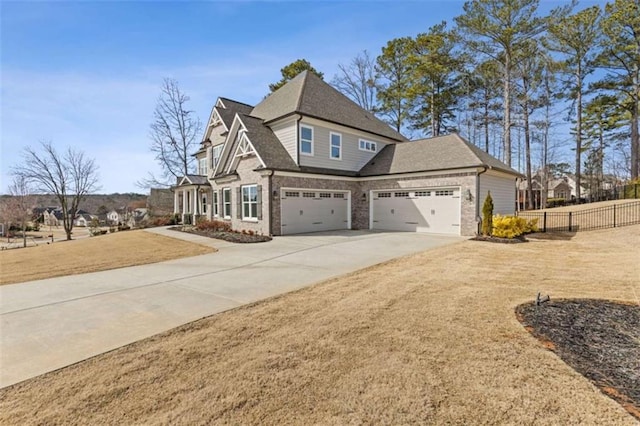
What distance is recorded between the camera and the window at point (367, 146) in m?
19.2

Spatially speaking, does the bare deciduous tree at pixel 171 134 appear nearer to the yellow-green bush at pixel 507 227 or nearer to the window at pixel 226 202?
the window at pixel 226 202

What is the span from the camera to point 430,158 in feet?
52.8

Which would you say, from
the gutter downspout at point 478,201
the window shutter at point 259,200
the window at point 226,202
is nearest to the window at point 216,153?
the window at point 226,202

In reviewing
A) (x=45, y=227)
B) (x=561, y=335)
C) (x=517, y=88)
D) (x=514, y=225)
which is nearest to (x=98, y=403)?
(x=561, y=335)

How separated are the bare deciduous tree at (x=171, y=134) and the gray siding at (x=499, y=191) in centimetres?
2856

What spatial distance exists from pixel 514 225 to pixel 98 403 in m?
14.5

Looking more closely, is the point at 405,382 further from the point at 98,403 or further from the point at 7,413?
the point at 7,413

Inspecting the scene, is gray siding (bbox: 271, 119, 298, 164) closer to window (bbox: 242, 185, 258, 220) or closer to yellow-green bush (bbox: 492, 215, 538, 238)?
window (bbox: 242, 185, 258, 220)

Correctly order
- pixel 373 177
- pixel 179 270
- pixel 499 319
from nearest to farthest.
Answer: pixel 499 319, pixel 179 270, pixel 373 177

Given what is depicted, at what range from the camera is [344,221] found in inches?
717

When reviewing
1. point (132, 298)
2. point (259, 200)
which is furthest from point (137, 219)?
point (132, 298)

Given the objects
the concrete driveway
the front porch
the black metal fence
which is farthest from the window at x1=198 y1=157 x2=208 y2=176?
the black metal fence

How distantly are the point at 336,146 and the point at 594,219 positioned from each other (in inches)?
591

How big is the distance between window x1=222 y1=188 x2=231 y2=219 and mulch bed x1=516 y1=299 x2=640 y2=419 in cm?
1667
